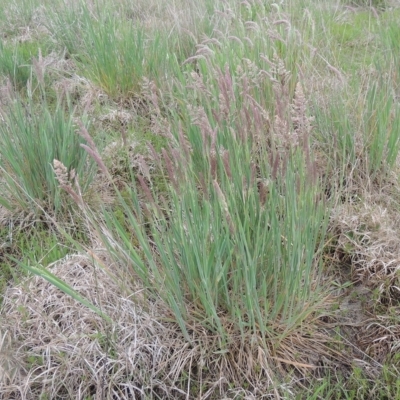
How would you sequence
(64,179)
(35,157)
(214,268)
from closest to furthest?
(64,179) → (214,268) → (35,157)

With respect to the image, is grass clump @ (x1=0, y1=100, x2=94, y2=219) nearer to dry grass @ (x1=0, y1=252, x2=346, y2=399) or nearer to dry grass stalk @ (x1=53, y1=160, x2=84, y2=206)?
dry grass @ (x1=0, y1=252, x2=346, y2=399)

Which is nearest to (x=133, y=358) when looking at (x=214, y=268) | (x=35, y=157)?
(x=214, y=268)

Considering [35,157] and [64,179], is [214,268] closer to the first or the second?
[64,179]

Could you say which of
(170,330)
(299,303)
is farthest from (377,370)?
(170,330)

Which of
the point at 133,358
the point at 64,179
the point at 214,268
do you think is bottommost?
the point at 133,358

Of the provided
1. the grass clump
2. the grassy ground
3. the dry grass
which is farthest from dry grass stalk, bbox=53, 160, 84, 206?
the grass clump

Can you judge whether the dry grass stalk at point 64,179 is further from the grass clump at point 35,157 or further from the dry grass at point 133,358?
the grass clump at point 35,157

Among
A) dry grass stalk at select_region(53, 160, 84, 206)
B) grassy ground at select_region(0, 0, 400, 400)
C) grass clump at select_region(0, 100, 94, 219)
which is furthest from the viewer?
grass clump at select_region(0, 100, 94, 219)

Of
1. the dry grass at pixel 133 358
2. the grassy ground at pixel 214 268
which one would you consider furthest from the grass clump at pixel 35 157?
the dry grass at pixel 133 358

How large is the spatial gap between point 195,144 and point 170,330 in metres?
0.95

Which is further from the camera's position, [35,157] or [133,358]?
[35,157]

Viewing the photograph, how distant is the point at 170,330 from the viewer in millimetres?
1680

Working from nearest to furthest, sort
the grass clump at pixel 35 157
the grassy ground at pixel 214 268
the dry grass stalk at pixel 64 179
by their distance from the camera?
the dry grass stalk at pixel 64 179 → the grassy ground at pixel 214 268 → the grass clump at pixel 35 157

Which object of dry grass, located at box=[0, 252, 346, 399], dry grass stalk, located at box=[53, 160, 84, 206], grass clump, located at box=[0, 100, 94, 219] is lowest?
dry grass, located at box=[0, 252, 346, 399]
